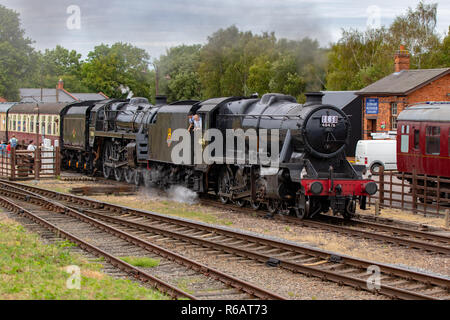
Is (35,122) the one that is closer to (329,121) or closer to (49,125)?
(49,125)

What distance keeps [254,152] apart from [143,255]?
21.7ft

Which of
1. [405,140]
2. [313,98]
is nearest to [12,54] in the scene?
[405,140]

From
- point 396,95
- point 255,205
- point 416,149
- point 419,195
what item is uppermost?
point 396,95

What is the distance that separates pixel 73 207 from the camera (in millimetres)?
19516

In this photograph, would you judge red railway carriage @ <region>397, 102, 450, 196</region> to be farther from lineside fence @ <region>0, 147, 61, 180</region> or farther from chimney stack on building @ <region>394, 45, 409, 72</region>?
chimney stack on building @ <region>394, 45, 409, 72</region>

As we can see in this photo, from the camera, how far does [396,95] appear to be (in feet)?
124

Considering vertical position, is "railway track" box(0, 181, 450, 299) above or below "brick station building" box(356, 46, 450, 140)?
below

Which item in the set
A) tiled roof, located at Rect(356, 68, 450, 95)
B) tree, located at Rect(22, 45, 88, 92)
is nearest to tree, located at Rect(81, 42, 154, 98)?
tree, located at Rect(22, 45, 88, 92)

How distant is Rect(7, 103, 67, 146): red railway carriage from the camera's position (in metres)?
36.1

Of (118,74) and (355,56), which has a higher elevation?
(118,74)

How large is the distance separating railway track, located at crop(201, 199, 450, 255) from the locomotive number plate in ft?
8.95
